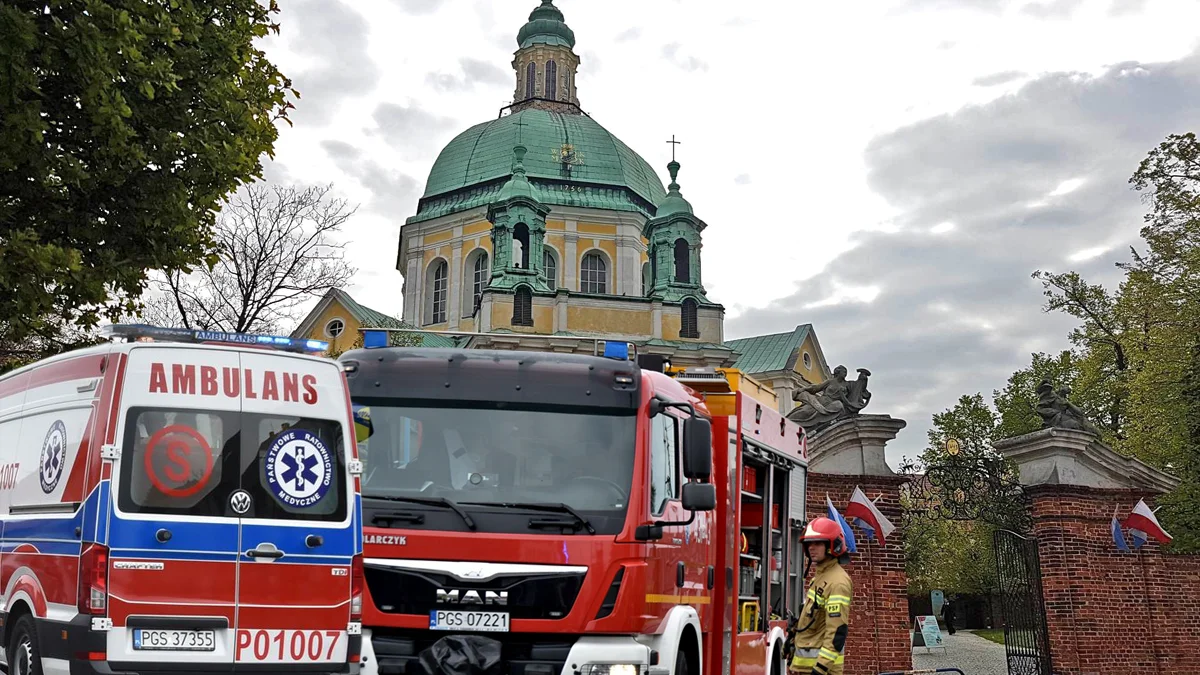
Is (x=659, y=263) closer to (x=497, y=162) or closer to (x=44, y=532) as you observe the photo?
(x=497, y=162)

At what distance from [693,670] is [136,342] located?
453 cm

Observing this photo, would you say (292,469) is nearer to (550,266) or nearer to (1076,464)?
(1076,464)

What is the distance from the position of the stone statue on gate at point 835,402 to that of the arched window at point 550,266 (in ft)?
118

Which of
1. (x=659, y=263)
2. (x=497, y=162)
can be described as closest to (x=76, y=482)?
(x=659, y=263)

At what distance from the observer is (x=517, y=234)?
171ft

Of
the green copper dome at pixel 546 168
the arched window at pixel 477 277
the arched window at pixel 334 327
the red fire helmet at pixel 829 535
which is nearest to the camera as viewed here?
the red fire helmet at pixel 829 535

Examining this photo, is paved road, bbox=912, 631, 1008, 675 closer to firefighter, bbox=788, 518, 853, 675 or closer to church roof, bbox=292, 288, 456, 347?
firefighter, bbox=788, 518, 853, 675

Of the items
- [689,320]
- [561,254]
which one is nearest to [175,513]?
[689,320]

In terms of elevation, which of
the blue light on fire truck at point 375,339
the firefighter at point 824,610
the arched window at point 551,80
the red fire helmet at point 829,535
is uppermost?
the arched window at point 551,80

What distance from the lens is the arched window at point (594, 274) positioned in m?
55.6

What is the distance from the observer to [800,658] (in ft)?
30.9

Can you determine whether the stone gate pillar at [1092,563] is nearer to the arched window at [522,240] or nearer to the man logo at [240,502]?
the man logo at [240,502]

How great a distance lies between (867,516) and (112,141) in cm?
1029

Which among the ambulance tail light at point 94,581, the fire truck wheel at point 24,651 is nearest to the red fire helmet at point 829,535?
the ambulance tail light at point 94,581
